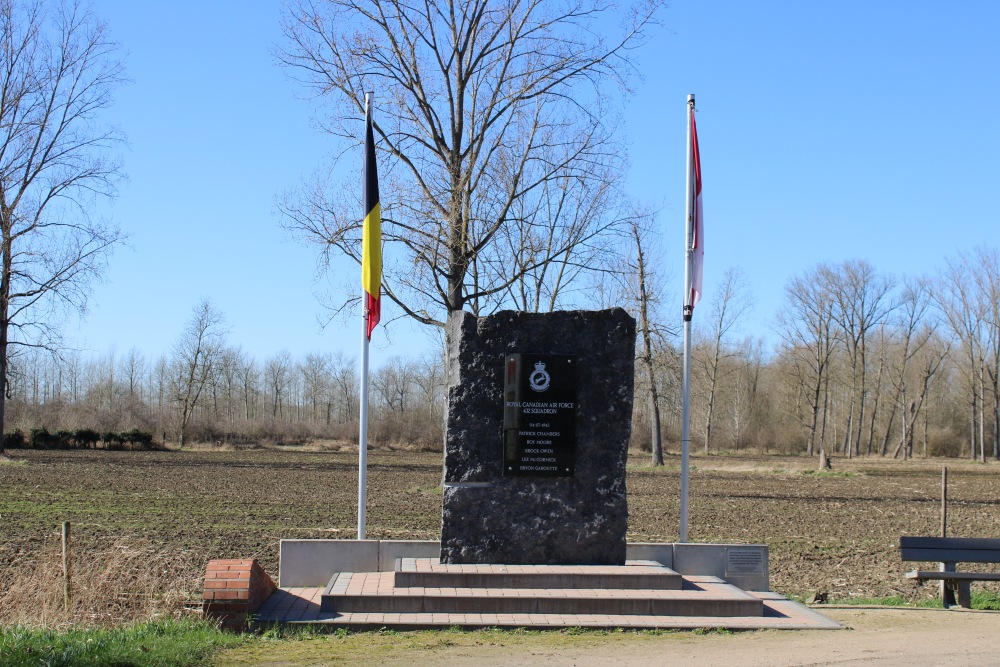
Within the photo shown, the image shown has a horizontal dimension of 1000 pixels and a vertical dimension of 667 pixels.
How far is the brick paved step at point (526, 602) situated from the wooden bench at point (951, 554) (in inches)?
98.3

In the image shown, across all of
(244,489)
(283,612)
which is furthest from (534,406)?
(244,489)

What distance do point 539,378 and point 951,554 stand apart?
16.5 feet

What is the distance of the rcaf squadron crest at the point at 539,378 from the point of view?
10.2 metres

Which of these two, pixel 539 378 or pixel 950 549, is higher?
pixel 539 378

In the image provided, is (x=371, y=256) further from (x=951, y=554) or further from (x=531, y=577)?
(x=951, y=554)

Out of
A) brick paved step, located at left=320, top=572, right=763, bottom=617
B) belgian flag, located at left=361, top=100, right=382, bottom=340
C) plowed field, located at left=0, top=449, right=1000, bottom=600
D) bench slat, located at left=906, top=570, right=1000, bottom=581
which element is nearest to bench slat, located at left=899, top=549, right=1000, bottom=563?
bench slat, located at left=906, top=570, right=1000, bottom=581

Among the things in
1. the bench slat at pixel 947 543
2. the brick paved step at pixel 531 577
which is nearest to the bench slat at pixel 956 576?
the bench slat at pixel 947 543

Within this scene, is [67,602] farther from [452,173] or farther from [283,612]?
[452,173]

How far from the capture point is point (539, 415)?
33.2 feet

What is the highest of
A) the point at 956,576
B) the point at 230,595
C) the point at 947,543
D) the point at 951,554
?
the point at 947,543

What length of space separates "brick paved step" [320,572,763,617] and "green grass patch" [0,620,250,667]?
1.33m

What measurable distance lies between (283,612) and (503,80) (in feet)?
57.1

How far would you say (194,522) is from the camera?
56.6 ft

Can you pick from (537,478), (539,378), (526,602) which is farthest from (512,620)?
(539,378)
